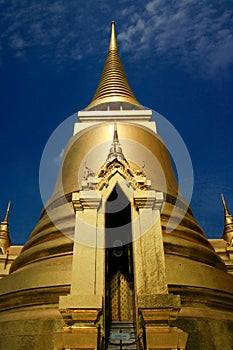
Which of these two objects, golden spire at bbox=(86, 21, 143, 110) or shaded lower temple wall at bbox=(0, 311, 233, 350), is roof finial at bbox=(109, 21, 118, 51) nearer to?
golden spire at bbox=(86, 21, 143, 110)

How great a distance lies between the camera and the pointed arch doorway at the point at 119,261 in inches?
220

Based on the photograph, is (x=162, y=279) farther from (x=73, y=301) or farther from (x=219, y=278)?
(x=219, y=278)

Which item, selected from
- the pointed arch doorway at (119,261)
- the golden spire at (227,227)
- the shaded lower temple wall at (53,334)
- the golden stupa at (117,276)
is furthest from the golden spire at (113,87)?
the shaded lower temple wall at (53,334)

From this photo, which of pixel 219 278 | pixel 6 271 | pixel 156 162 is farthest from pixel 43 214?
pixel 219 278

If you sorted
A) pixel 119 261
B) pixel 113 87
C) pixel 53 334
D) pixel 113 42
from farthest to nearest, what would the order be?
1. pixel 113 42
2. pixel 113 87
3. pixel 119 261
4. pixel 53 334

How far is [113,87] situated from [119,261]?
928 centimetres

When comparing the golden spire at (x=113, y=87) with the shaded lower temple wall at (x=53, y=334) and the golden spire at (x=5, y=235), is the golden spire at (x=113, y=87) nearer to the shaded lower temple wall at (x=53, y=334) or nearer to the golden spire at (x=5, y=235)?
the golden spire at (x=5, y=235)

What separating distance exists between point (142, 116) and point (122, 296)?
7.07m

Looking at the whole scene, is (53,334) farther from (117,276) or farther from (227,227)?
(227,227)

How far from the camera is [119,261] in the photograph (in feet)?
20.4

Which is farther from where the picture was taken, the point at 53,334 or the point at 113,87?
the point at 113,87

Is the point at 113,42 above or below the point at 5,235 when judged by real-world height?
above

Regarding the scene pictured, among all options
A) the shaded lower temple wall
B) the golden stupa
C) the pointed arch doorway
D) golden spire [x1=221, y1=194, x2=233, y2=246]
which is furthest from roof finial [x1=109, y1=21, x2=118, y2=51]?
the shaded lower temple wall

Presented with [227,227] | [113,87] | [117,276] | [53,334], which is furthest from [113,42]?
[53,334]
